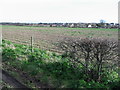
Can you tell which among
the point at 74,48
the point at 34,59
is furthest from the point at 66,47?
the point at 34,59

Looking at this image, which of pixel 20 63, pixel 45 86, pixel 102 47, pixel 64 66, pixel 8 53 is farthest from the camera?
pixel 8 53

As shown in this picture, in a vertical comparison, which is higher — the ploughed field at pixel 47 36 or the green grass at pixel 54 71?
the ploughed field at pixel 47 36

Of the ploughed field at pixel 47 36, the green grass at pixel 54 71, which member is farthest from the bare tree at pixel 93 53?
the ploughed field at pixel 47 36

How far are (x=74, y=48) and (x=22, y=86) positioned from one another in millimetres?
2421

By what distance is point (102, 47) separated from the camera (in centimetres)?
587

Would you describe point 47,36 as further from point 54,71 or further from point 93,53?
point 93,53

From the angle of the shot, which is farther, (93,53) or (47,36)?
(47,36)

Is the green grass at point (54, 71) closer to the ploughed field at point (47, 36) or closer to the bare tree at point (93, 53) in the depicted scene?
the bare tree at point (93, 53)

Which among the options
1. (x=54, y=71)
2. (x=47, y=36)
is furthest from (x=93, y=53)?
(x=47, y=36)

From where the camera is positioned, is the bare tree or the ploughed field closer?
the bare tree

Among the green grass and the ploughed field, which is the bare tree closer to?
Answer: the green grass

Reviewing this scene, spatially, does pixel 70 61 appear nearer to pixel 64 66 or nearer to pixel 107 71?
pixel 64 66

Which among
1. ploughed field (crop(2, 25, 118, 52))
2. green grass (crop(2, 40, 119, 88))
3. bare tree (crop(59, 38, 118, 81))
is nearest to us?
bare tree (crop(59, 38, 118, 81))

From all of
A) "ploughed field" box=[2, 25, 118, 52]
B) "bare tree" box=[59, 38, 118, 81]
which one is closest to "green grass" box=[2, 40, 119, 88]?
Result: "bare tree" box=[59, 38, 118, 81]
